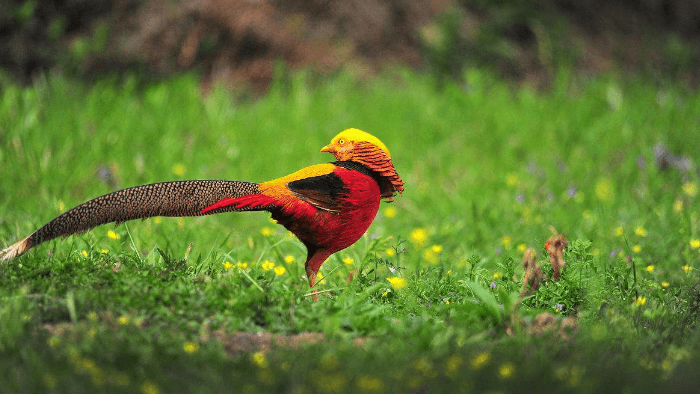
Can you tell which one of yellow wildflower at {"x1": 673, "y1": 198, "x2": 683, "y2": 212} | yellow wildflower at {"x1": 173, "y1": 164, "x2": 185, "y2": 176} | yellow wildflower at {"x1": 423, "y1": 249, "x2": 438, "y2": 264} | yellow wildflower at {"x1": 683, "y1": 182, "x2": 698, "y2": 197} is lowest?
yellow wildflower at {"x1": 673, "y1": 198, "x2": 683, "y2": 212}

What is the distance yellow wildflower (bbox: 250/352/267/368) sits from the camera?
2.38 m

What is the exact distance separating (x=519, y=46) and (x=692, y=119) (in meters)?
2.26

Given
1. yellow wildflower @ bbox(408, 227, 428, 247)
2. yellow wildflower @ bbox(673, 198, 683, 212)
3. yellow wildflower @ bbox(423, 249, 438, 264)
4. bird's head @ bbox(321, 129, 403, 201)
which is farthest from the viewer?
yellow wildflower @ bbox(673, 198, 683, 212)

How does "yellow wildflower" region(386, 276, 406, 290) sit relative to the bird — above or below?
below

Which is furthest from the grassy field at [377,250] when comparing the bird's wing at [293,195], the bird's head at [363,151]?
the bird's head at [363,151]

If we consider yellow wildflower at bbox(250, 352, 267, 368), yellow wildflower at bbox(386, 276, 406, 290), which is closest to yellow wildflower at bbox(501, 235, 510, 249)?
yellow wildflower at bbox(386, 276, 406, 290)

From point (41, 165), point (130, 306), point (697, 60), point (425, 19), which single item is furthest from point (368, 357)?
point (697, 60)

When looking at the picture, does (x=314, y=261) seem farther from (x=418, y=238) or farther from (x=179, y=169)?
(x=179, y=169)

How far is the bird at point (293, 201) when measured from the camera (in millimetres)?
2918

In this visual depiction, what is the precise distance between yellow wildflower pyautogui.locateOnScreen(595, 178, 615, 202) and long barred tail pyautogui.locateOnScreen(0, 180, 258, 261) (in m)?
3.40

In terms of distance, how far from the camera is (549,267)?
331 cm

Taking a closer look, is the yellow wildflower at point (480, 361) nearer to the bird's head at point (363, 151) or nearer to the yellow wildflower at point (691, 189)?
the bird's head at point (363, 151)

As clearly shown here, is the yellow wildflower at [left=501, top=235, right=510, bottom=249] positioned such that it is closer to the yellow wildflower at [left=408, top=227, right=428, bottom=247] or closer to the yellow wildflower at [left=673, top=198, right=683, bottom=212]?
the yellow wildflower at [left=408, top=227, right=428, bottom=247]

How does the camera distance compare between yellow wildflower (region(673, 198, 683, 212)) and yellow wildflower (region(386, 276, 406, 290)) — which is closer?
yellow wildflower (region(386, 276, 406, 290))
